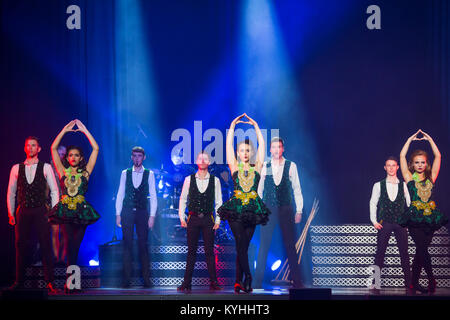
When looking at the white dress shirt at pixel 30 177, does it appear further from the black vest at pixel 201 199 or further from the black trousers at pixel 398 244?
the black trousers at pixel 398 244

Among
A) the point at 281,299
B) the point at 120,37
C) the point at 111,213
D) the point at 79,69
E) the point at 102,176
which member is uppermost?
the point at 120,37

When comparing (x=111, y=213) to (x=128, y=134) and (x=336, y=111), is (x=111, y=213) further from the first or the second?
(x=336, y=111)

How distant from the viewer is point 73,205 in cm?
665

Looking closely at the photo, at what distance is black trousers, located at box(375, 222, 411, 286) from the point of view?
6926mm

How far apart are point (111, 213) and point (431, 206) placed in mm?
4846

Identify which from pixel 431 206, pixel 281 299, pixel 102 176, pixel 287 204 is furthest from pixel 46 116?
pixel 431 206

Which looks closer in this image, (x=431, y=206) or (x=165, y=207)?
(x=431, y=206)

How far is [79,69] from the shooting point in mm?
8773

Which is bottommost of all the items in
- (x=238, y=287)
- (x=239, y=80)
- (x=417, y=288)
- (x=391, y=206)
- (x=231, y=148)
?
(x=417, y=288)

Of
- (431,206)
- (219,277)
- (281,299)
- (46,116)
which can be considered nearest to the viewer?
(281,299)

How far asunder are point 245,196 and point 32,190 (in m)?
2.56

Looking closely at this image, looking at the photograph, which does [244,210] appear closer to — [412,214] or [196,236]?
[196,236]

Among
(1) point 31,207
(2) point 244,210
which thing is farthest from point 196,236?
(1) point 31,207

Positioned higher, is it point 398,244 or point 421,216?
point 421,216
